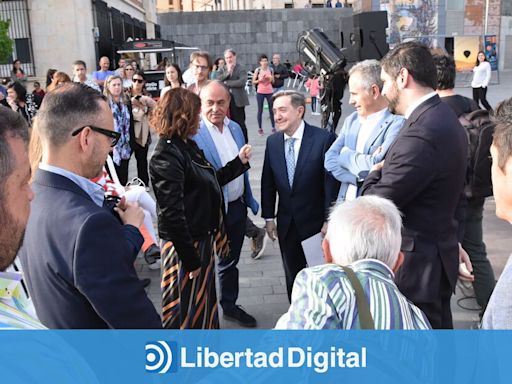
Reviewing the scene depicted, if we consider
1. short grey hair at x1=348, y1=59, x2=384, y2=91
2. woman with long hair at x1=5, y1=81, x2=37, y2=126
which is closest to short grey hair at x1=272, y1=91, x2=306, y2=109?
short grey hair at x1=348, y1=59, x2=384, y2=91

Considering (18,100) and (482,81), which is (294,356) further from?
(482,81)

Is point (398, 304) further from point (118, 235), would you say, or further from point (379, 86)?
point (379, 86)

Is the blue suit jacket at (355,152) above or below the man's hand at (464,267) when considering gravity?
above

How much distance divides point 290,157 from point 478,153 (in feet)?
4.40

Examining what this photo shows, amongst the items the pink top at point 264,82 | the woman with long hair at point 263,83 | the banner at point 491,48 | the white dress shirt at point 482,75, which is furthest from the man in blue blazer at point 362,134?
the banner at point 491,48

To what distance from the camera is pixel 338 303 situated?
1.39m

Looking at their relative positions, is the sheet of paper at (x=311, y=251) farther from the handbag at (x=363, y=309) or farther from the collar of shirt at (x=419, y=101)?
the handbag at (x=363, y=309)

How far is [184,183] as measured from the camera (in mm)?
3025

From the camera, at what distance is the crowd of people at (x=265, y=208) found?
1428 mm

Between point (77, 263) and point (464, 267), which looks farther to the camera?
point (464, 267)

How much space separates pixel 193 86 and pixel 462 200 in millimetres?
3685

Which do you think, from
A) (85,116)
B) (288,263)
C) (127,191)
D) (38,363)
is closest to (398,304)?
(38,363)

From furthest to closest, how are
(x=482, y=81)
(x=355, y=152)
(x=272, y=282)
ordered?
(x=482, y=81)
(x=272, y=282)
(x=355, y=152)

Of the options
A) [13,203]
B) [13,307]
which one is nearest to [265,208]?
[13,203]
